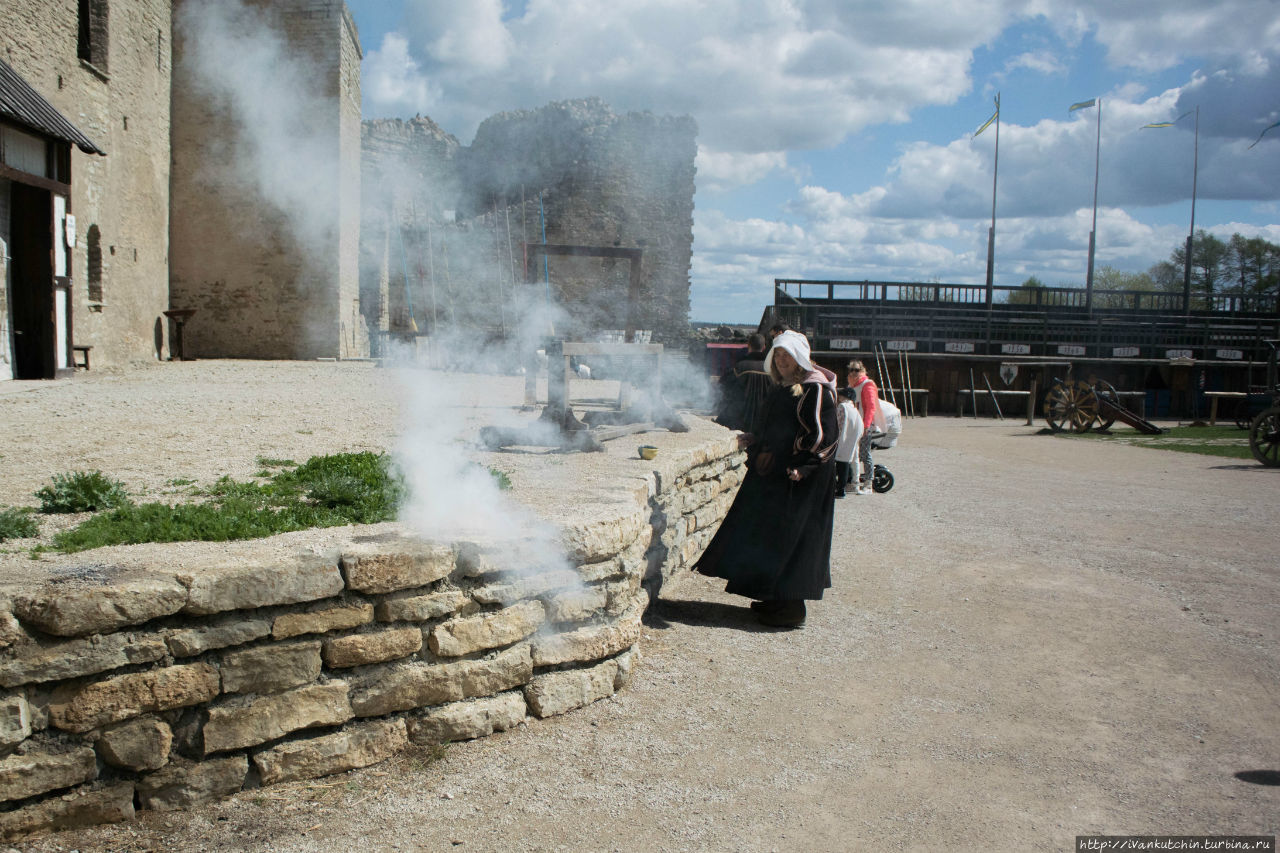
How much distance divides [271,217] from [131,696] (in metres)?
15.2

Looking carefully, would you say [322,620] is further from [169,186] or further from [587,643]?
[169,186]

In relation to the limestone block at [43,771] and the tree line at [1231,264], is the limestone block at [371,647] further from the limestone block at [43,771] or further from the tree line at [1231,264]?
the tree line at [1231,264]

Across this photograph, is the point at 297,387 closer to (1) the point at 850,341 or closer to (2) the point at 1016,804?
(2) the point at 1016,804

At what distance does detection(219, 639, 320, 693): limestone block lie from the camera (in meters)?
2.65

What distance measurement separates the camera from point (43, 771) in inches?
94.7

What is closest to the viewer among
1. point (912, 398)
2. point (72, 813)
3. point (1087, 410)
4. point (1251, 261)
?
point (72, 813)

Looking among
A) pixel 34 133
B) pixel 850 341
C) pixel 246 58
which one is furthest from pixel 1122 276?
pixel 34 133

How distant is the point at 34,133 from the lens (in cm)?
947

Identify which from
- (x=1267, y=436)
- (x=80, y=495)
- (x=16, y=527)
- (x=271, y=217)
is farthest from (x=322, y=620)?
(x=271, y=217)

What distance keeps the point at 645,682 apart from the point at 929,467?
830 cm

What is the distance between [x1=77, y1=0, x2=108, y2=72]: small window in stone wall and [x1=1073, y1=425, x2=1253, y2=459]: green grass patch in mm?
17040

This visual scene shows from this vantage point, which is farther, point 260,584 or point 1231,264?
point 1231,264

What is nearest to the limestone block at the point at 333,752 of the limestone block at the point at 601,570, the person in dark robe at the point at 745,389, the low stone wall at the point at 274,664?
the low stone wall at the point at 274,664

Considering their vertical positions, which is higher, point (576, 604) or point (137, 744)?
point (576, 604)
